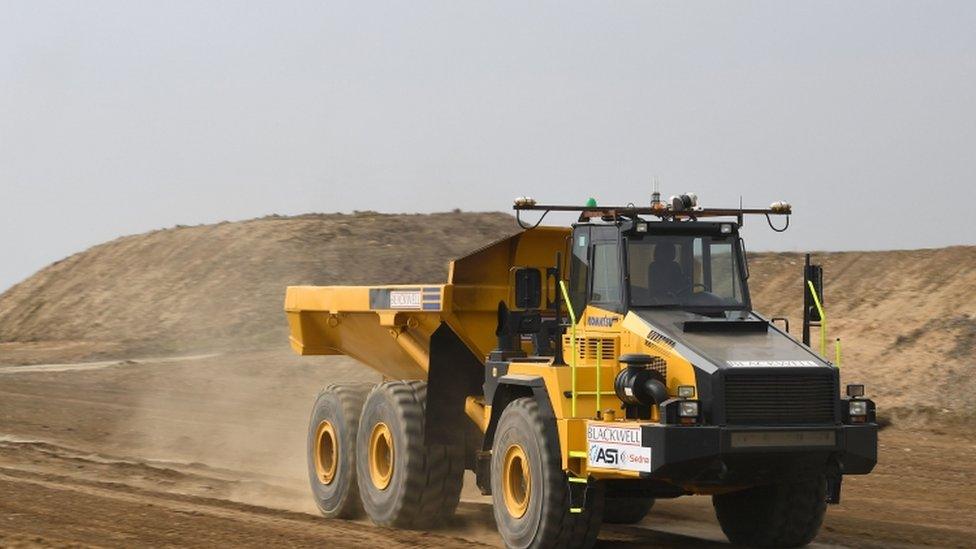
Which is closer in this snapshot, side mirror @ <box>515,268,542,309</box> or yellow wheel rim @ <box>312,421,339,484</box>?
side mirror @ <box>515,268,542,309</box>

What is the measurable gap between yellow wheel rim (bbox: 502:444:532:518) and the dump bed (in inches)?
66.9

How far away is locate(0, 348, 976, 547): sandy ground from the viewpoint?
44.4 ft

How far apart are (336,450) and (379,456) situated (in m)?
0.86

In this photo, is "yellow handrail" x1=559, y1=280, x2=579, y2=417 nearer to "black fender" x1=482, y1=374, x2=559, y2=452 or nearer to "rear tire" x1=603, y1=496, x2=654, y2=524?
"black fender" x1=482, y1=374, x2=559, y2=452

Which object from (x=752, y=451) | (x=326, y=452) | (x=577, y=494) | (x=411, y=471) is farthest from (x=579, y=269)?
(x=326, y=452)

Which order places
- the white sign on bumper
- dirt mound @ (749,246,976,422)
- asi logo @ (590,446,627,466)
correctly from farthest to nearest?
dirt mound @ (749,246,976,422)
asi logo @ (590,446,627,466)
the white sign on bumper

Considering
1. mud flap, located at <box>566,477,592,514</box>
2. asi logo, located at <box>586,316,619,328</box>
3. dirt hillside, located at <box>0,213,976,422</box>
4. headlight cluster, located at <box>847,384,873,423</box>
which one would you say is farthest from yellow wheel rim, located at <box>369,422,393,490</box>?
dirt hillside, located at <box>0,213,976,422</box>

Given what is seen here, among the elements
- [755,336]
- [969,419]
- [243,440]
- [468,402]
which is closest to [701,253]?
[755,336]

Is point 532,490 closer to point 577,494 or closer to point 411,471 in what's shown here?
point 577,494

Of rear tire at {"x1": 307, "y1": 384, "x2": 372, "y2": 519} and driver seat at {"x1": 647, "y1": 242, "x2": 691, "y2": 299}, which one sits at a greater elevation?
driver seat at {"x1": 647, "y1": 242, "x2": 691, "y2": 299}

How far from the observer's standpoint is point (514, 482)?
1260cm

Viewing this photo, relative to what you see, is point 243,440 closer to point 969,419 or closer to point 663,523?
point 663,523

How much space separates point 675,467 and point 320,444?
625 cm

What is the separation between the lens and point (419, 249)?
54.2 metres
